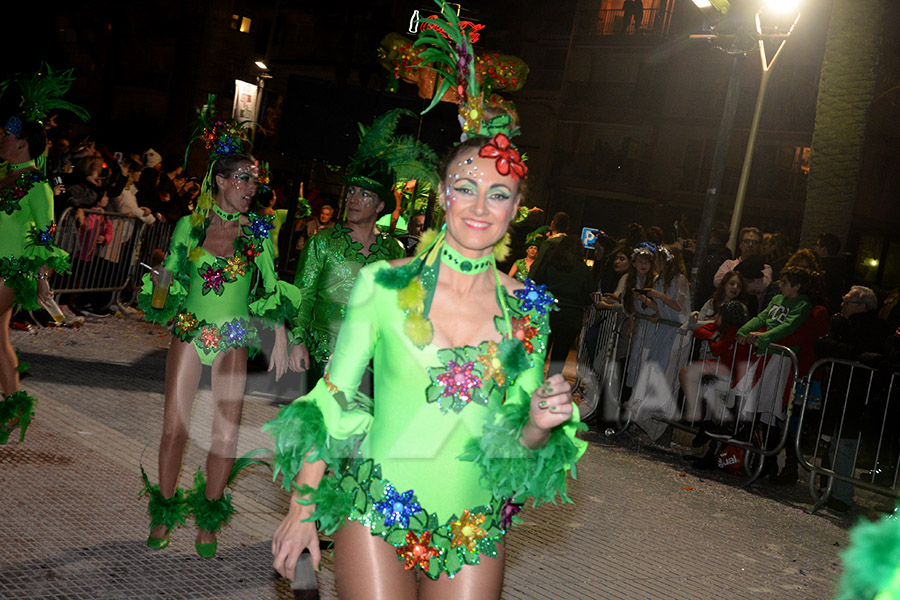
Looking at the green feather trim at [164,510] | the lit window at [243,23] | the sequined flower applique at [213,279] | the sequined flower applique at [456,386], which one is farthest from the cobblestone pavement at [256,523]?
the lit window at [243,23]

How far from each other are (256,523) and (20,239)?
2.48m

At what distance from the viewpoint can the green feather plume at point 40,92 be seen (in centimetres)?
620

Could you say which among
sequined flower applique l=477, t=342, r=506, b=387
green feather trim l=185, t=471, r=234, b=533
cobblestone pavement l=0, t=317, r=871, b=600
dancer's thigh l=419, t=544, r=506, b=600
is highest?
sequined flower applique l=477, t=342, r=506, b=387

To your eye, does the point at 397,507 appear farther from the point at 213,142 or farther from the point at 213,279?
the point at 213,142

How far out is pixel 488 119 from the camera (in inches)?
122

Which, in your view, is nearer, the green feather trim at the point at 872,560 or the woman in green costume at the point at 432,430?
the green feather trim at the point at 872,560

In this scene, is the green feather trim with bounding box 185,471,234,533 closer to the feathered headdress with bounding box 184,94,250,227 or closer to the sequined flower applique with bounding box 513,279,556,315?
the feathered headdress with bounding box 184,94,250,227

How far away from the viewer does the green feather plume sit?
6.20 metres

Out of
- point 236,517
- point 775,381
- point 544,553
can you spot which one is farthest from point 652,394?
point 236,517

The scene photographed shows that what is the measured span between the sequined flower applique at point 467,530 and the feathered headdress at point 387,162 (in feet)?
9.38

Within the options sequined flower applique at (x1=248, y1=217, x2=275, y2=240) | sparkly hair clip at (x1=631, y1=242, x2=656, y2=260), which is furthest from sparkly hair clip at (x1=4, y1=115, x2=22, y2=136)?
sparkly hair clip at (x1=631, y1=242, x2=656, y2=260)

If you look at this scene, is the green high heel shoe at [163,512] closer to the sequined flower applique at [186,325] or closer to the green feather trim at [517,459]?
the sequined flower applique at [186,325]

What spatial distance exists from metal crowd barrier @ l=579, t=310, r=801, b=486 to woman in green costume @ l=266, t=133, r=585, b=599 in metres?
6.57

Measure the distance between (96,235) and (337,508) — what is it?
395 inches
